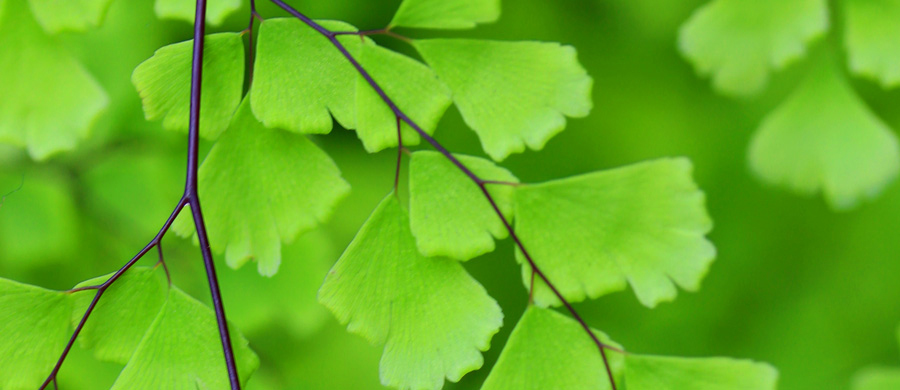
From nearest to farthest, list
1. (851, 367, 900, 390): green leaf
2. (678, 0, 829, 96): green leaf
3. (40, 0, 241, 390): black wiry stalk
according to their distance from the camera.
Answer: (40, 0, 241, 390): black wiry stalk → (678, 0, 829, 96): green leaf → (851, 367, 900, 390): green leaf

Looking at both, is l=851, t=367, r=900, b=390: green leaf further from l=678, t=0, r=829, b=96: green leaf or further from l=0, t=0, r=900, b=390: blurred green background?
l=678, t=0, r=829, b=96: green leaf

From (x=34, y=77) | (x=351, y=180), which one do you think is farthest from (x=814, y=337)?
(x=34, y=77)

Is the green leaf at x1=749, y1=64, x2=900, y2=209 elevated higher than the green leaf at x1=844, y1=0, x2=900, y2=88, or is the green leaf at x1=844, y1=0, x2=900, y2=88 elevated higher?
the green leaf at x1=844, y1=0, x2=900, y2=88

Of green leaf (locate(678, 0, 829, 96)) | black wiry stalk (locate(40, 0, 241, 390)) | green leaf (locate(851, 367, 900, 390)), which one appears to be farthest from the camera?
green leaf (locate(851, 367, 900, 390))

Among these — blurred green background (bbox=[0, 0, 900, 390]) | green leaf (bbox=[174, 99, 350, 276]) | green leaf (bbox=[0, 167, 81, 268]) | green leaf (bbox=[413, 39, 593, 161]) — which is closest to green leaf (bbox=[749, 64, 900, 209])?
blurred green background (bbox=[0, 0, 900, 390])

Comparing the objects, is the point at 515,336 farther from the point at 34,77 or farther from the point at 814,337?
the point at 814,337

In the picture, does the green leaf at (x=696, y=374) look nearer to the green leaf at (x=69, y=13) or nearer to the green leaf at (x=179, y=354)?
the green leaf at (x=179, y=354)

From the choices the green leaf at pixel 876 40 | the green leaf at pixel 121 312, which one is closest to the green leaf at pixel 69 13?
the green leaf at pixel 121 312
